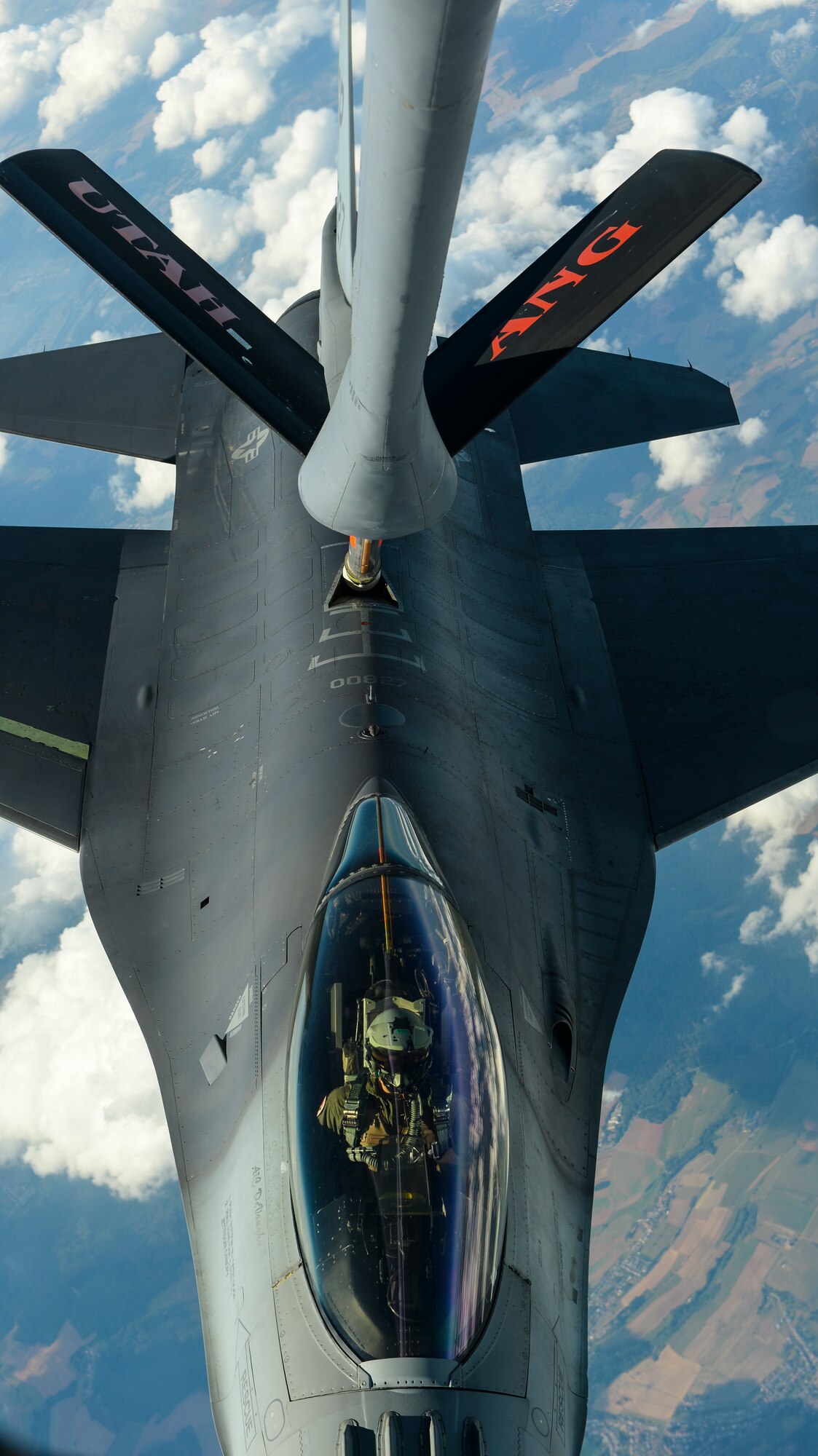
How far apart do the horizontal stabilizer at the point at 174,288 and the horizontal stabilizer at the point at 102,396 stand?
5.45 m

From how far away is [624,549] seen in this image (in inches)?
576

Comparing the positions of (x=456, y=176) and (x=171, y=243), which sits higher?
(x=171, y=243)

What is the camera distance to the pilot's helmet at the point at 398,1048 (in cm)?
599

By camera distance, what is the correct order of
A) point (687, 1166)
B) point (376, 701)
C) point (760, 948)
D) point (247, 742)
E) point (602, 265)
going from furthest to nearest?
point (760, 948), point (687, 1166), point (247, 742), point (376, 701), point (602, 265)

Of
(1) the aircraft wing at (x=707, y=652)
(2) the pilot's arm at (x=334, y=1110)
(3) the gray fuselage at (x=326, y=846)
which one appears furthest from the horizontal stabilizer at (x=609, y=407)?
(2) the pilot's arm at (x=334, y=1110)

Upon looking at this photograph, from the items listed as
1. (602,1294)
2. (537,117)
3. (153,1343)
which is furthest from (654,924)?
(537,117)

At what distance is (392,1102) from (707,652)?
8.96 meters

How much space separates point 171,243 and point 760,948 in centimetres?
8193

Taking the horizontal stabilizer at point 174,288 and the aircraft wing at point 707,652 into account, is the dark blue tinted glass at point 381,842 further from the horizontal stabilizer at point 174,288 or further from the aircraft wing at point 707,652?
the aircraft wing at point 707,652

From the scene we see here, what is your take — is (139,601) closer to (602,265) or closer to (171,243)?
(171,243)

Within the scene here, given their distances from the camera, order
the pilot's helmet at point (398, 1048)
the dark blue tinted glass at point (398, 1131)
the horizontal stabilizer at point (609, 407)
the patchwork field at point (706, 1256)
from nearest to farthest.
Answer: the dark blue tinted glass at point (398, 1131) < the pilot's helmet at point (398, 1048) < the horizontal stabilizer at point (609, 407) < the patchwork field at point (706, 1256)

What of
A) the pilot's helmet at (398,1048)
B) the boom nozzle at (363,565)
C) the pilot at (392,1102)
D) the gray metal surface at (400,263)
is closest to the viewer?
the gray metal surface at (400,263)

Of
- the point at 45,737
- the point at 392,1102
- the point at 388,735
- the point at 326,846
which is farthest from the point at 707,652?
the point at 392,1102

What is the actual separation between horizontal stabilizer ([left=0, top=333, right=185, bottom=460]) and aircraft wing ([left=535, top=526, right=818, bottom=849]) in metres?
6.38
